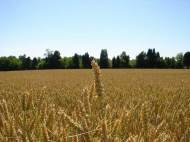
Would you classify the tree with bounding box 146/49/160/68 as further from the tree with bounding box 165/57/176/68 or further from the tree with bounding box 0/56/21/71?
the tree with bounding box 0/56/21/71

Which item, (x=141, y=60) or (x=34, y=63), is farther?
(x=141, y=60)

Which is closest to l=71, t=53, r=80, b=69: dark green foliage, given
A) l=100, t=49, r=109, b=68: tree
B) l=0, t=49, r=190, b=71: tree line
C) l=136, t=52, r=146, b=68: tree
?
l=0, t=49, r=190, b=71: tree line

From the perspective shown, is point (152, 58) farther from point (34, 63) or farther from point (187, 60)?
point (34, 63)

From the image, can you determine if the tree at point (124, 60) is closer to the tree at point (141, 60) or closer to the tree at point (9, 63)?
the tree at point (141, 60)

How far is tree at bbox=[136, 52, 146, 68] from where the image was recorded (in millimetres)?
90156

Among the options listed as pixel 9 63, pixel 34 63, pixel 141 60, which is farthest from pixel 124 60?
pixel 9 63

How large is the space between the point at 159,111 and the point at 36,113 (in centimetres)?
160

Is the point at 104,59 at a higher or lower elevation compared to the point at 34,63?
higher

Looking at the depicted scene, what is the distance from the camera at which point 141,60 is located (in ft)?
306

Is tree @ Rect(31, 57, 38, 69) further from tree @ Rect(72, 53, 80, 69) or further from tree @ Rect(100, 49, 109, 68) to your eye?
tree @ Rect(100, 49, 109, 68)

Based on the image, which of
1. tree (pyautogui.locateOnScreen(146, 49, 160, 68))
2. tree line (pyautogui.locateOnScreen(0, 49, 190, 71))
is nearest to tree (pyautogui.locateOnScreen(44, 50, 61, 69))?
tree line (pyautogui.locateOnScreen(0, 49, 190, 71))

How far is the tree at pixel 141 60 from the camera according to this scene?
90.2m

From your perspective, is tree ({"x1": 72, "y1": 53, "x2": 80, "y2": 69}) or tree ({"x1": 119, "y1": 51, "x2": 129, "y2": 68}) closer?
tree ({"x1": 119, "y1": 51, "x2": 129, "y2": 68})

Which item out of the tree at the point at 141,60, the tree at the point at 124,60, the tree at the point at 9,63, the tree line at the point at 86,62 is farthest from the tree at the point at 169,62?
the tree at the point at 9,63
